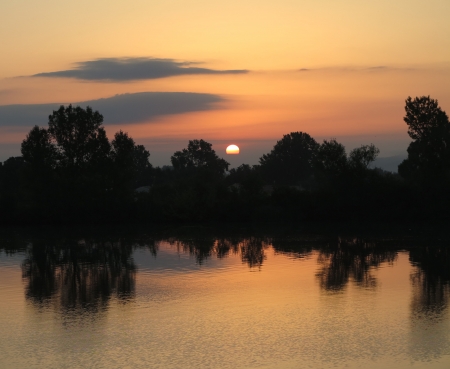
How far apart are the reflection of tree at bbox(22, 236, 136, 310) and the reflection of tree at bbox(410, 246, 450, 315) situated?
7.96 meters

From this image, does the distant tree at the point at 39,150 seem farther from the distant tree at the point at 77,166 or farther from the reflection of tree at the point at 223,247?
the reflection of tree at the point at 223,247

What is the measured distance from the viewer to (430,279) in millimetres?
20156

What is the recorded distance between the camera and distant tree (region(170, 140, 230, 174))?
119 meters

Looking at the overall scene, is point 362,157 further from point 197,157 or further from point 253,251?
point 197,157

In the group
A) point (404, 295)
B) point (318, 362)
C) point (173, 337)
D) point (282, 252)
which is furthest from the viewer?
point (282, 252)

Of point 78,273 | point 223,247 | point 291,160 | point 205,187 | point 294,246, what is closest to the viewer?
point 78,273

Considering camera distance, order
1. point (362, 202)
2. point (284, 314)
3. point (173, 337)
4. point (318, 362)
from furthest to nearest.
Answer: point (362, 202)
point (284, 314)
point (173, 337)
point (318, 362)

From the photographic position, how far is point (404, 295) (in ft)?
56.8

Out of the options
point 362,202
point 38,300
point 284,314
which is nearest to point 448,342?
point 284,314

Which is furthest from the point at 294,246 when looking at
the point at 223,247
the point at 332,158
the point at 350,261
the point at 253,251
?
the point at 332,158

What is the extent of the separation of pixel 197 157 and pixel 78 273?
96.2 meters

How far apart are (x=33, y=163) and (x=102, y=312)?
36778 millimetres

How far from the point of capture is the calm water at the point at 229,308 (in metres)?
11.7

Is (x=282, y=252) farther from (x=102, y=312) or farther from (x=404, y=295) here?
(x=102, y=312)
